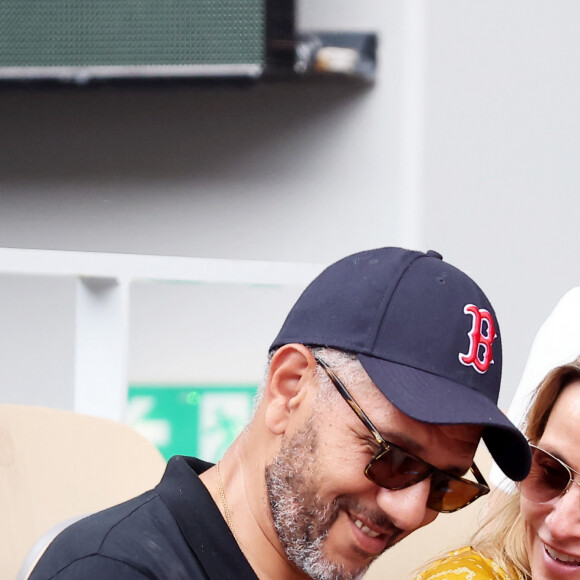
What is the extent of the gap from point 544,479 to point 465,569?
0.66ft

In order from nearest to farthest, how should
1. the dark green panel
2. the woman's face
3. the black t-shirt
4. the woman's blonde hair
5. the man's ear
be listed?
the black t-shirt → the man's ear → the woman's face → the woman's blonde hair → the dark green panel

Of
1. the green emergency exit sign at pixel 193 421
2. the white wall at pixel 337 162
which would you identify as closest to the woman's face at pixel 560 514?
the green emergency exit sign at pixel 193 421

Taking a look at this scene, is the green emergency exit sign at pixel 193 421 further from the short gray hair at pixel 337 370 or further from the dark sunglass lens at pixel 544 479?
the short gray hair at pixel 337 370

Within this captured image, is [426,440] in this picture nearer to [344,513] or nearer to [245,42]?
[344,513]

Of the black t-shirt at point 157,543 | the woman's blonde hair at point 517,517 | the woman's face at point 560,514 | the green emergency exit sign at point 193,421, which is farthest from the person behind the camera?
the green emergency exit sign at point 193,421

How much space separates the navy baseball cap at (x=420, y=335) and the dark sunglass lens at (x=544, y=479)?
21 centimetres

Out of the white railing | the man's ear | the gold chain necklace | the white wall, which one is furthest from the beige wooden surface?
the white wall

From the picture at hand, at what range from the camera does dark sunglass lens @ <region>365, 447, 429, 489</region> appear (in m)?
1.07

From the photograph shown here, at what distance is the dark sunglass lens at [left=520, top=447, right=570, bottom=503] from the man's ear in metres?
0.42

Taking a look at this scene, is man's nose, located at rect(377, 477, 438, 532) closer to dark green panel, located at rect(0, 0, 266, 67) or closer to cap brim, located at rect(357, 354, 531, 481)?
cap brim, located at rect(357, 354, 531, 481)

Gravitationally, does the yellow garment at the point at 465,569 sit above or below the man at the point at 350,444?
below

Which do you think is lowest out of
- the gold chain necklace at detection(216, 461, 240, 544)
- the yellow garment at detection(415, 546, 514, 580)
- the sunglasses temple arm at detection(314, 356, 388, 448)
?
the yellow garment at detection(415, 546, 514, 580)

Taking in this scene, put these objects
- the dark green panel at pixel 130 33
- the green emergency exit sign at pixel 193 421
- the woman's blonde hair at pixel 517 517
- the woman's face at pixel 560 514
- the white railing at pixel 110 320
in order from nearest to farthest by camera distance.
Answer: the woman's face at pixel 560 514, the woman's blonde hair at pixel 517 517, the white railing at pixel 110 320, the green emergency exit sign at pixel 193 421, the dark green panel at pixel 130 33

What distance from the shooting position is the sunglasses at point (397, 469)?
1066mm
